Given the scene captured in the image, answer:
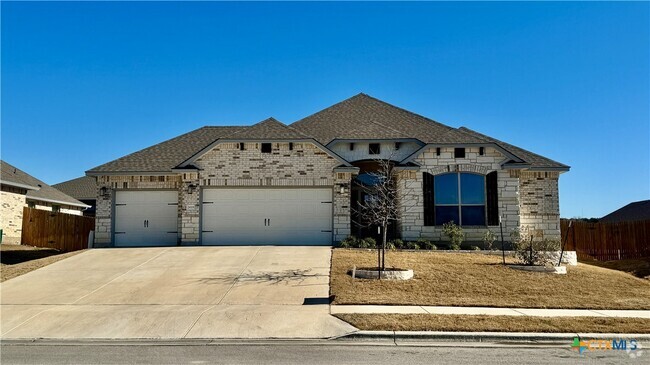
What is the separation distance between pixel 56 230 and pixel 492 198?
755 inches

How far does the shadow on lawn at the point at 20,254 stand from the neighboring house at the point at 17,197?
4.89ft

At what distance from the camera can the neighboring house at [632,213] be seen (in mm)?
36416

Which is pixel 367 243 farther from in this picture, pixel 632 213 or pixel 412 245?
pixel 632 213

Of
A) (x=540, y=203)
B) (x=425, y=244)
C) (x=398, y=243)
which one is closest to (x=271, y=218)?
(x=398, y=243)

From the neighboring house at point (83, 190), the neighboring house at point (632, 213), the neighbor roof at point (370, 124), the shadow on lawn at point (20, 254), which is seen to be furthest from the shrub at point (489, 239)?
the neighboring house at point (83, 190)

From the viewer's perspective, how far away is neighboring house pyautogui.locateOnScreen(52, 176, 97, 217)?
37.4 metres

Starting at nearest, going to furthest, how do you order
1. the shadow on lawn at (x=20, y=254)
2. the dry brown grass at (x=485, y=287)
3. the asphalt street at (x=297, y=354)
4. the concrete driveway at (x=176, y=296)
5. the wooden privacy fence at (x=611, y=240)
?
the asphalt street at (x=297, y=354) → the concrete driveway at (x=176, y=296) → the dry brown grass at (x=485, y=287) → the shadow on lawn at (x=20, y=254) → the wooden privacy fence at (x=611, y=240)

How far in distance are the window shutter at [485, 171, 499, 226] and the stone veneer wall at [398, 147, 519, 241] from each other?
0.14 metres

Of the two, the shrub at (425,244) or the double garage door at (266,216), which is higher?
the double garage door at (266,216)

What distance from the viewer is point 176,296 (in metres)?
12.6

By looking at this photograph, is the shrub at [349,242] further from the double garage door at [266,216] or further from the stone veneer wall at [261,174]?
the double garage door at [266,216]

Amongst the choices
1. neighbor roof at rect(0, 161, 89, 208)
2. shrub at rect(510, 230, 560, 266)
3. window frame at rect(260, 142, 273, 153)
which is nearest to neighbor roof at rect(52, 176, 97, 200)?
neighbor roof at rect(0, 161, 89, 208)

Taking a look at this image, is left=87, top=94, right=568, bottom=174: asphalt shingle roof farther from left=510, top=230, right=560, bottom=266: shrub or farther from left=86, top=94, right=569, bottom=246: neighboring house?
left=510, top=230, right=560, bottom=266: shrub

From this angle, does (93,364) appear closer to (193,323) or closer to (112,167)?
(193,323)
